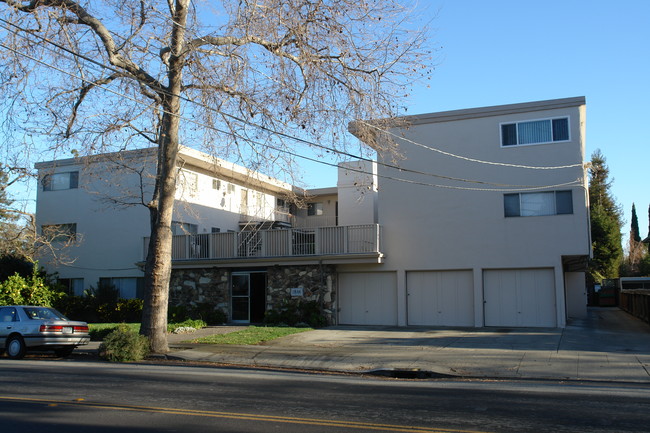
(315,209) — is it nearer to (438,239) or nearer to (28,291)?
(438,239)

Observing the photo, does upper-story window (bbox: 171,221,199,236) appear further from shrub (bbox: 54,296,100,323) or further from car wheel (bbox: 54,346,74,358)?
car wheel (bbox: 54,346,74,358)

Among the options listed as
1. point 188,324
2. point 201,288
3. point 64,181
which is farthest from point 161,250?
point 64,181

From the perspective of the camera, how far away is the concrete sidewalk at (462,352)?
13.8 metres

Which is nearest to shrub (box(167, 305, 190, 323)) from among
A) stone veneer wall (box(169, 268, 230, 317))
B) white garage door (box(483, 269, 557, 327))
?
stone veneer wall (box(169, 268, 230, 317))

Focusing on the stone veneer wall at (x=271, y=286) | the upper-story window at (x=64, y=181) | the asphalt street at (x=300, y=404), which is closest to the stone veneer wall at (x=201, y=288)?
the stone veneer wall at (x=271, y=286)

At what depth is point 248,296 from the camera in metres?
25.7

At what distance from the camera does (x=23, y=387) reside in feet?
35.4

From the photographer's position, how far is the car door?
16.9 metres

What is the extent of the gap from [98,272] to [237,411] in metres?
22.4

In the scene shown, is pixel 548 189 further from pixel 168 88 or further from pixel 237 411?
pixel 237 411

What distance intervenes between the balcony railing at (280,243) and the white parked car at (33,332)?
29.2 feet

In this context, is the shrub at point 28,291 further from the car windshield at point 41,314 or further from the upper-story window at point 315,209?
the upper-story window at point 315,209

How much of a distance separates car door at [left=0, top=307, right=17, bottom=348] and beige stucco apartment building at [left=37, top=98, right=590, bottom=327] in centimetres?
474

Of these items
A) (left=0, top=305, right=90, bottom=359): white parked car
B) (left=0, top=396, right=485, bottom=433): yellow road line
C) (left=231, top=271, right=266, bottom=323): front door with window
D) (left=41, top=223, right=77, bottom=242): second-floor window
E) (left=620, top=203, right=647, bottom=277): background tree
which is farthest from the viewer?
(left=620, top=203, right=647, bottom=277): background tree
